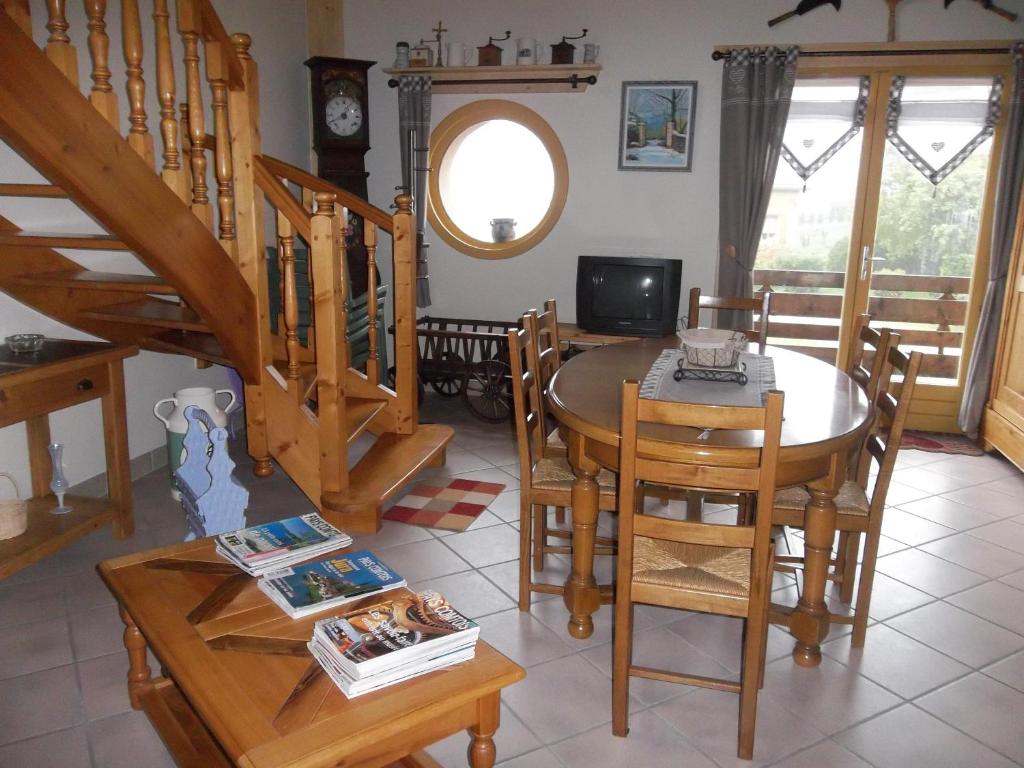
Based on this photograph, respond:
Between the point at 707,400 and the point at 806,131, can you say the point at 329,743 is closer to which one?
the point at 707,400

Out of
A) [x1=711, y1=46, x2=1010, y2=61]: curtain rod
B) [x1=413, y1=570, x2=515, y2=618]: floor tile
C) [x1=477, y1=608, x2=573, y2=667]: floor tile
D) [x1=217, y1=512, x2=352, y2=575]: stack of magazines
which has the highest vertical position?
[x1=711, y1=46, x2=1010, y2=61]: curtain rod

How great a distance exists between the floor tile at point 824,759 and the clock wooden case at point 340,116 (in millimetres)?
4070

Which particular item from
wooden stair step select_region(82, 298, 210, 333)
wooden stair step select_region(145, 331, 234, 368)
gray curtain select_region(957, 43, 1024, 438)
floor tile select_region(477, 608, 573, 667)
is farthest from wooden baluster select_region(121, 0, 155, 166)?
gray curtain select_region(957, 43, 1024, 438)

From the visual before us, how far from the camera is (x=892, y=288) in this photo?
469 centimetres

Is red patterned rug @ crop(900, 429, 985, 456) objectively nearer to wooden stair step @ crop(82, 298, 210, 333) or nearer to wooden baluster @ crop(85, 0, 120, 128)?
wooden stair step @ crop(82, 298, 210, 333)

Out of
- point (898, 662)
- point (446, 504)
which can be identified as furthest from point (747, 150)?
point (898, 662)

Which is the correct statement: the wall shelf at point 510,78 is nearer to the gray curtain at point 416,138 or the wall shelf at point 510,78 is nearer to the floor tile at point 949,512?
the gray curtain at point 416,138

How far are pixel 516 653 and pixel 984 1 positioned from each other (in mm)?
4283

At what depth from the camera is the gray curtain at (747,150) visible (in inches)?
174

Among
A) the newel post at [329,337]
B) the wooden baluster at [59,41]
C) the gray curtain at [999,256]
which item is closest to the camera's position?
the wooden baluster at [59,41]

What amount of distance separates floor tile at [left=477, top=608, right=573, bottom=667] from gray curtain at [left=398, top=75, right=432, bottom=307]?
298 centimetres

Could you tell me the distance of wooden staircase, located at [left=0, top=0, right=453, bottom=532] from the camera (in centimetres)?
205

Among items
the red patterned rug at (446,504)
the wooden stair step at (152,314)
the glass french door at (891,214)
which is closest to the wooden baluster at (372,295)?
the red patterned rug at (446,504)

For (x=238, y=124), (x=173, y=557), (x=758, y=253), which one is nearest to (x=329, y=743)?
(x=173, y=557)
